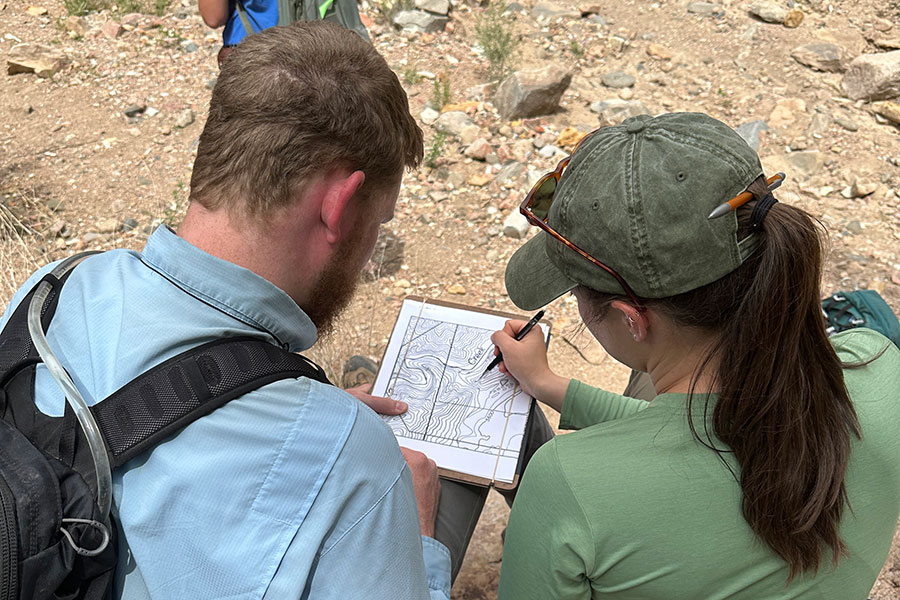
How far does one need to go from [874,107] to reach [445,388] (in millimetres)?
3547

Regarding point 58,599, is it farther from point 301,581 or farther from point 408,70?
point 408,70

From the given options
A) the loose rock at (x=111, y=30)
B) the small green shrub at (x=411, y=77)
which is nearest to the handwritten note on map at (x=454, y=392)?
the small green shrub at (x=411, y=77)

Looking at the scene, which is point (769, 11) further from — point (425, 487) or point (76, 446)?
point (76, 446)

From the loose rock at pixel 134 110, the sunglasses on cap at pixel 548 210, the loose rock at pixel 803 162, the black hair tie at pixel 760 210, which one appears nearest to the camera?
the black hair tie at pixel 760 210

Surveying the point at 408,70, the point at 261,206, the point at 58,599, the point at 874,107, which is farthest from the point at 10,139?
the point at 874,107

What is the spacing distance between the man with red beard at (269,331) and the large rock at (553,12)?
4077 mm

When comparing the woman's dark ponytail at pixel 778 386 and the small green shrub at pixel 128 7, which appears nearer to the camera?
the woman's dark ponytail at pixel 778 386

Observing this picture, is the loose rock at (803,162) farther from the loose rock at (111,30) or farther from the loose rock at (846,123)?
the loose rock at (111,30)

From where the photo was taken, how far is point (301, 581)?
1.04 m

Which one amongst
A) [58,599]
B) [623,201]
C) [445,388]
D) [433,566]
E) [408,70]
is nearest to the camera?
[58,599]

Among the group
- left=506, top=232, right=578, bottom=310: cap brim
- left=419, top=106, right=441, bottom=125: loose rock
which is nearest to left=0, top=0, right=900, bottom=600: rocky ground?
left=419, top=106, right=441, bottom=125: loose rock

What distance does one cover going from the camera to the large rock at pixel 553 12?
524 centimetres

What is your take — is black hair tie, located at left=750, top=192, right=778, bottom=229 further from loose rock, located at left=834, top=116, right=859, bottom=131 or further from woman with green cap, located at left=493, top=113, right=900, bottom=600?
loose rock, located at left=834, top=116, right=859, bottom=131

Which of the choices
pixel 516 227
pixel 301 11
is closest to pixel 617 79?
pixel 516 227
